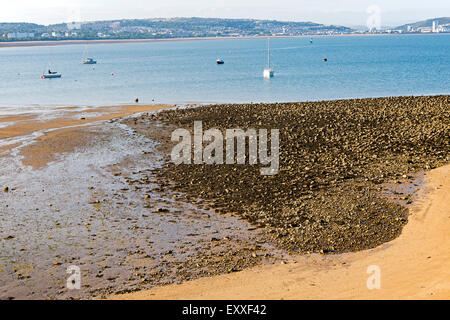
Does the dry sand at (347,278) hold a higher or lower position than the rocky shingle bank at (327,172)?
lower

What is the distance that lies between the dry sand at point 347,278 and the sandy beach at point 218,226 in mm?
45

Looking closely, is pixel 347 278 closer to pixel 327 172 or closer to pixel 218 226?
pixel 218 226

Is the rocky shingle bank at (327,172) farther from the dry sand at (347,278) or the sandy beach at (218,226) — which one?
the dry sand at (347,278)

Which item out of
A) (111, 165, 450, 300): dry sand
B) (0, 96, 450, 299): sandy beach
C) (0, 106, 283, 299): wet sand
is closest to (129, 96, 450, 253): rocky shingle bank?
(0, 96, 450, 299): sandy beach

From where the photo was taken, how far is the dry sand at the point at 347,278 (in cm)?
1109

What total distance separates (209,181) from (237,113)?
1663 centimetres

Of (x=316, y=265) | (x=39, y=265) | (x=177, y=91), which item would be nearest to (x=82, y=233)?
(x=39, y=265)

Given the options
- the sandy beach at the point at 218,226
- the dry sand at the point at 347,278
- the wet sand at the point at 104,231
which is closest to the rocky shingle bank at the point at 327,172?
the sandy beach at the point at 218,226

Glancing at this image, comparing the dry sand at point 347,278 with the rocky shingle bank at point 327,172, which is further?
the rocky shingle bank at point 327,172

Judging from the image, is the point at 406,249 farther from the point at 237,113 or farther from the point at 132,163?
the point at 237,113

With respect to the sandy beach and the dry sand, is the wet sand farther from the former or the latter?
the dry sand

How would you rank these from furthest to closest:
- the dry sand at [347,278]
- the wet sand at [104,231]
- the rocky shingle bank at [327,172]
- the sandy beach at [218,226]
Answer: the rocky shingle bank at [327,172] → the wet sand at [104,231] → the sandy beach at [218,226] → the dry sand at [347,278]

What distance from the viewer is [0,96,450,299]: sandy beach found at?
39.7 feet
